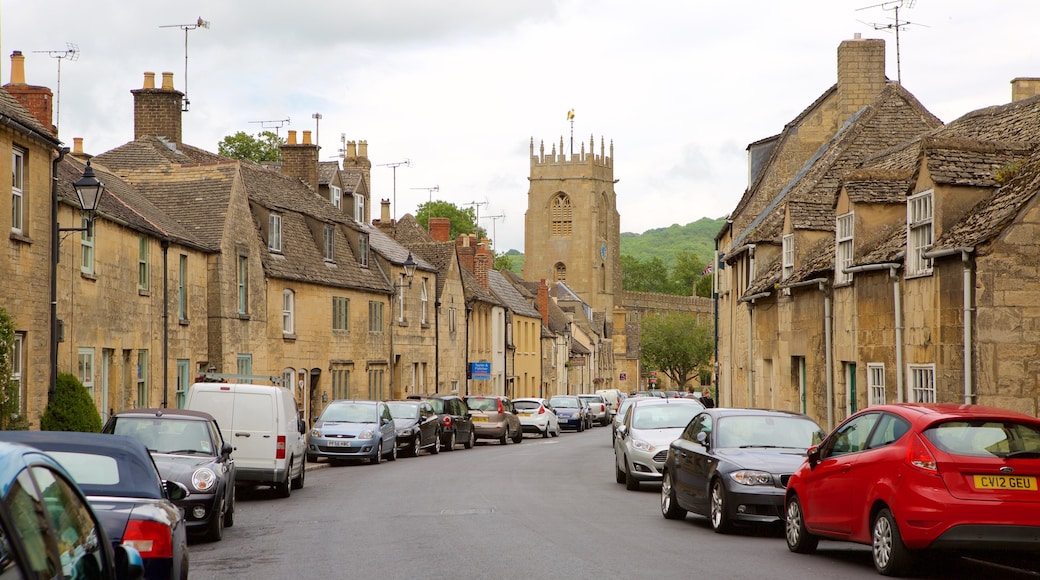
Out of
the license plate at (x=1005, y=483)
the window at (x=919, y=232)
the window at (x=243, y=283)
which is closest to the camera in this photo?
the license plate at (x=1005, y=483)

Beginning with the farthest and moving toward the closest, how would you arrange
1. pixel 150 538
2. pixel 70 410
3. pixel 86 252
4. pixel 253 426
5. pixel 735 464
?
pixel 86 252 → pixel 70 410 → pixel 253 426 → pixel 735 464 → pixel 150 538

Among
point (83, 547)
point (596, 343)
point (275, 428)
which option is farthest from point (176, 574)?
point (596, 343)

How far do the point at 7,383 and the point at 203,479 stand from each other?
5.16 metres

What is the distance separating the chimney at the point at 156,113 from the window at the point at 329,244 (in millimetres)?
6621

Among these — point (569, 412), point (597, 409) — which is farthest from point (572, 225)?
point (569, 412)

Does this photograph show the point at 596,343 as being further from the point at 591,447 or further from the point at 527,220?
the point at 591,447

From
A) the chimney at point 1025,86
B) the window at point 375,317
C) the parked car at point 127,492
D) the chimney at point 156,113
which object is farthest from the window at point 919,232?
the window at point 375,317

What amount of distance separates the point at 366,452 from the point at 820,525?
736 inches

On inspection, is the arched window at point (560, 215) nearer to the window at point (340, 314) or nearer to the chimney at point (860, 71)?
the window at point (340, 314)

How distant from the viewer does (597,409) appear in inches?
2606

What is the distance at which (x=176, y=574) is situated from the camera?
28.3 ft

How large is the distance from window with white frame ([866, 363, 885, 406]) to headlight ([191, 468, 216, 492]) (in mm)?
12205

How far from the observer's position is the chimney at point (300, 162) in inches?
1853

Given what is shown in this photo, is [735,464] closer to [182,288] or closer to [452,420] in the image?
[182,288]
